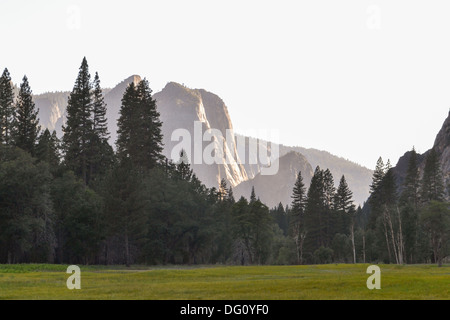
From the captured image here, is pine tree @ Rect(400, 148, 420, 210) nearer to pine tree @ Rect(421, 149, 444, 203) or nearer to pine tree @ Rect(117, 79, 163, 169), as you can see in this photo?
pine tree @ Rect(421, 149, 444, 203)

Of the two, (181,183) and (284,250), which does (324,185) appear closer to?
(284,250)

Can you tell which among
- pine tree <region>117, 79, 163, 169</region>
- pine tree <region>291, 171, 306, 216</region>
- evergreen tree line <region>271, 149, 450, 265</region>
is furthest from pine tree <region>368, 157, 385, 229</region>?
pine tree <region>117, 79, 163, 169</region>

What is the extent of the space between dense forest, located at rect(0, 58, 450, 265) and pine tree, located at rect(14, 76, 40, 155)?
0.17 meters

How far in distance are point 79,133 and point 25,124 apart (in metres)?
9.07

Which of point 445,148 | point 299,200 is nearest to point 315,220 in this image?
point 299,200

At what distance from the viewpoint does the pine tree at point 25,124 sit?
89.1m

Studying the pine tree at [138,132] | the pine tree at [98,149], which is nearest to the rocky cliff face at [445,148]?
the pine tree at [138,132]

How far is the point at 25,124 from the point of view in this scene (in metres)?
90.6

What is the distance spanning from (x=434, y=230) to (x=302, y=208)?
54175 millimetres

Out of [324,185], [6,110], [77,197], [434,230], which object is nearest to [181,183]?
[77,197]

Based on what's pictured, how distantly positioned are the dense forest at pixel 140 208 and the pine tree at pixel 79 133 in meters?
0.19

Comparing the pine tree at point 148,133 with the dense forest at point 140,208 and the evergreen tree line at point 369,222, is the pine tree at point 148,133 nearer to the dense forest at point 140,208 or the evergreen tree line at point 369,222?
the dense forest at point 140,208

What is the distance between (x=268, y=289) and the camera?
32.6m

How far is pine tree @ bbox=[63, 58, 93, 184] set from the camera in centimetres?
9450
